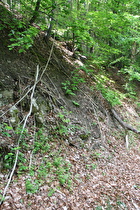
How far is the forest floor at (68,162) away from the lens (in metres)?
3.58

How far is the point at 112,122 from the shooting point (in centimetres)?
878

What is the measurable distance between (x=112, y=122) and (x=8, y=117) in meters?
5.91

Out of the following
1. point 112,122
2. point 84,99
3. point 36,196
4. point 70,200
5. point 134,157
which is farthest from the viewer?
point 112,122

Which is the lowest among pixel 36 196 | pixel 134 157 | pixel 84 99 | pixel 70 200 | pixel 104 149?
pixel 134 157

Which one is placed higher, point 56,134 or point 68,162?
point 56,134

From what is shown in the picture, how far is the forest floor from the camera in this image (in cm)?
358

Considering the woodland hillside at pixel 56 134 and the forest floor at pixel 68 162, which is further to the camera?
the woodland hillside at pixel 56 134

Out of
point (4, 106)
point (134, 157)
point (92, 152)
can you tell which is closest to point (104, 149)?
point (92, 152)

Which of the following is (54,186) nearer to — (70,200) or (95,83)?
(70,200)

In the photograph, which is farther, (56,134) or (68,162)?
A: (56,134)

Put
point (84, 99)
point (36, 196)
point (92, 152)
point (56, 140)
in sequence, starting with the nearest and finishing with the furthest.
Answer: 1. point (36, 196)
2. point (56, 140)
3. point (92, 152)
4. point (84, 99)

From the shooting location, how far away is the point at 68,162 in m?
4.92

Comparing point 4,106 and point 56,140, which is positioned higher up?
point 4,106

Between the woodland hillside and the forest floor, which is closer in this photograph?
the forest floor
